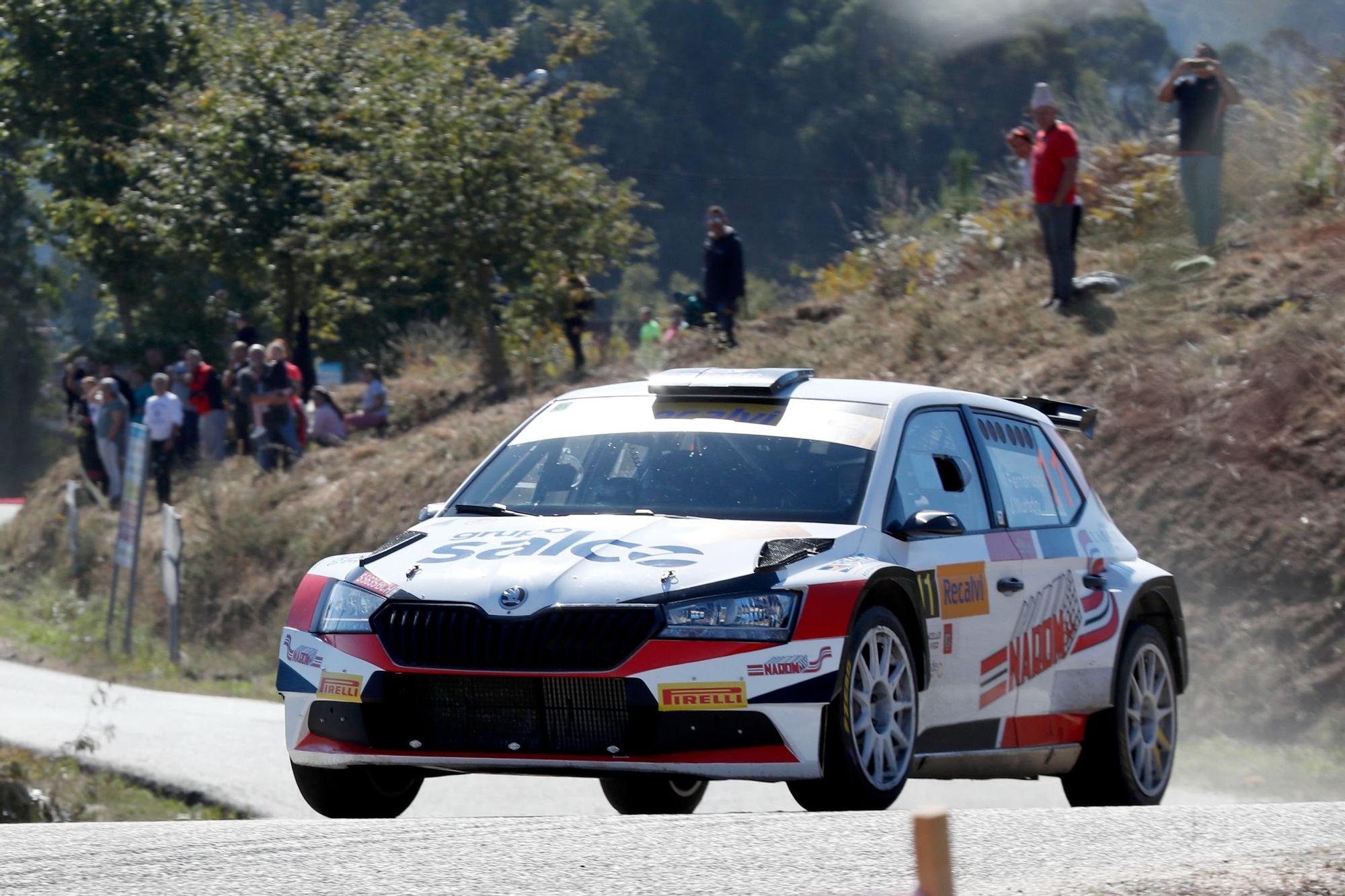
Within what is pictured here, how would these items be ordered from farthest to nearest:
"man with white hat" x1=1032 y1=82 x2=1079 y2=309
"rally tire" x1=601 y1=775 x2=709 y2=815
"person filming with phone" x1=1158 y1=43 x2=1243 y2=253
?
"man with white hat" x1=1032 y1=82 x2=1079 y2=309 → "person filming with phone" x1=1158 y1=43 x2=1243 y2=253 → "rally tire" x1=601 y1=775 x2=709 y2=815

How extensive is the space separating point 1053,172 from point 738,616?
1145 cm

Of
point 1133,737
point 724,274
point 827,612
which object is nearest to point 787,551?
point 827,612

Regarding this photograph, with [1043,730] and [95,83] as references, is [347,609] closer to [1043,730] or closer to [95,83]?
[1043,730]

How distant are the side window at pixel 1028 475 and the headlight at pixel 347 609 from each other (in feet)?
8.89

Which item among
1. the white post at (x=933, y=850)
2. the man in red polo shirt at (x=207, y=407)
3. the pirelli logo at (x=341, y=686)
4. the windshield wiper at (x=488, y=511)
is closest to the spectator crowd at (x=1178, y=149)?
the windshield wiper at (x=488, y=511)

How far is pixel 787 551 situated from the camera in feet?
20.1

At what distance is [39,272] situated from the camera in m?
57.1

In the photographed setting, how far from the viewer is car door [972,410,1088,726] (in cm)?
729

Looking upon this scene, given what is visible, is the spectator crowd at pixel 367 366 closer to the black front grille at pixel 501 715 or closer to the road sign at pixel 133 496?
the road sign at pixel 133 496

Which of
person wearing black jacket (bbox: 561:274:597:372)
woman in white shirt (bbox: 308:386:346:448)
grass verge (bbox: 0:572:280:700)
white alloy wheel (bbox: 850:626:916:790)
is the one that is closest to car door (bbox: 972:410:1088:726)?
white alloy wheel (bbox: 850:626:916:790)

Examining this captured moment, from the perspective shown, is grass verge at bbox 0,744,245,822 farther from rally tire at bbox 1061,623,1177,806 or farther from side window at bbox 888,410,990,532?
side window at bbox 888,410,990,532

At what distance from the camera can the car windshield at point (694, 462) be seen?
677 centimetres

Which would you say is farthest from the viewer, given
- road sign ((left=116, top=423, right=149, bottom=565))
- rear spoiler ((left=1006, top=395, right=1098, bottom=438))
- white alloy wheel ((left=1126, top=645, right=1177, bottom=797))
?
road sign ((left=116, top=423, right=149, bottom=565))

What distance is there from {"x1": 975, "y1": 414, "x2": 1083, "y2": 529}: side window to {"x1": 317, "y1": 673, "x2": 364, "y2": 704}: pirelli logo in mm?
2803
